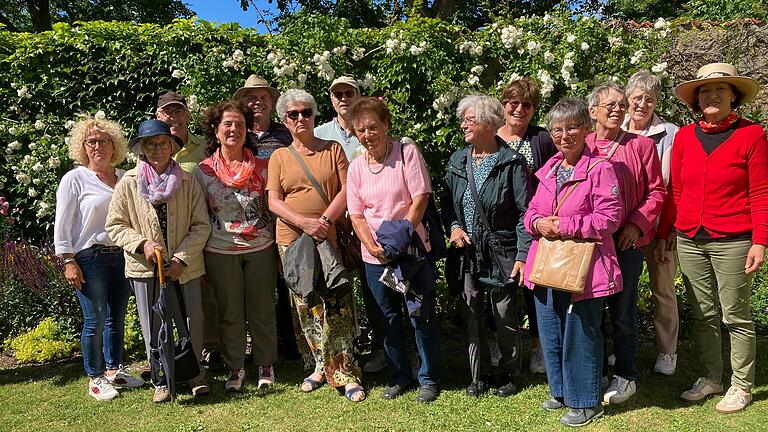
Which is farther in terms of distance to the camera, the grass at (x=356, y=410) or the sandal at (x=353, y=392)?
the sandal at (x=353, y=392)

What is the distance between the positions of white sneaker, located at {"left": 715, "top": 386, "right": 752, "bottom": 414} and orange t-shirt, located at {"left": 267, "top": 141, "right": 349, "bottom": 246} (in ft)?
8.23

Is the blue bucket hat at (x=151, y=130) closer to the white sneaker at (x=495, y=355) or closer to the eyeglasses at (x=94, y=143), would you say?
the eyeglasses at (x=94, y=143)

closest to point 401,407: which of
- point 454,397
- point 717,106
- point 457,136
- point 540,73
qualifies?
point 454,397

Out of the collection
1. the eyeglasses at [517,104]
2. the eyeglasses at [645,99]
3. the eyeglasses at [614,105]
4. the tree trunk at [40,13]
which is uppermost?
the tree trunk at [40,13]

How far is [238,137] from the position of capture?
12.9 feet

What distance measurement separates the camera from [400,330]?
12.8 feet

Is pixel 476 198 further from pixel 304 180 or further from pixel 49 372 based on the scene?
pixel 49 372

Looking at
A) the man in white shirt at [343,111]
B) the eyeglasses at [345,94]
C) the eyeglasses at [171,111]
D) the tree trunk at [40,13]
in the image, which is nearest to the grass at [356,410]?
the man in white shirt at [343,111]

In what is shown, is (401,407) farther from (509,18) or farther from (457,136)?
(509,18)

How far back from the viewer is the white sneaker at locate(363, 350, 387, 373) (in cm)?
443

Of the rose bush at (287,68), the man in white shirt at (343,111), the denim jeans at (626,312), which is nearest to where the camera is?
the denim jeans at (626,312)

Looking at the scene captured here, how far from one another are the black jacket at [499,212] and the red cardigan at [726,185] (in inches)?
37.0

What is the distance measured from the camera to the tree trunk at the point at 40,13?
48.4 ft

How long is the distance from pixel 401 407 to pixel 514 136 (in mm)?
1841
